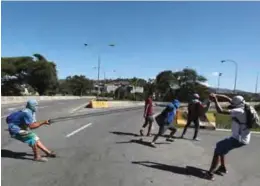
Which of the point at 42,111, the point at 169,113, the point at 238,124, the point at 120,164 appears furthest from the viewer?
the point at 42,111

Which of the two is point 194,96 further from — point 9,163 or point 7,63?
point 7,63

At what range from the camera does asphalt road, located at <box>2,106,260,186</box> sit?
8578 millimetres

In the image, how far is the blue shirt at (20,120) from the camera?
10.3 m

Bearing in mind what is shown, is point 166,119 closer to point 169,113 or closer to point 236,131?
point 169,113

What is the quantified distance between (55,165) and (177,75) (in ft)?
477

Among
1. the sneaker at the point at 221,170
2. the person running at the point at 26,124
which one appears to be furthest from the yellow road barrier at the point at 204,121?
the person running at the point at 26,124

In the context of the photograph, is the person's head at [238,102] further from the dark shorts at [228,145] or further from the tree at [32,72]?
the tree at [32,72]

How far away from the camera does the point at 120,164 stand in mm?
10367

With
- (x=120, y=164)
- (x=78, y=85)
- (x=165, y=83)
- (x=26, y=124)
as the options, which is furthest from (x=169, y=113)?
(x=78, y=85)

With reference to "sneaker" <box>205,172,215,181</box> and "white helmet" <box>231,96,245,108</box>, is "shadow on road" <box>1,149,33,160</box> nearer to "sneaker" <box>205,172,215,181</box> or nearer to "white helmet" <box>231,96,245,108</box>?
"sneaker" <box>205,172,215,181</box>

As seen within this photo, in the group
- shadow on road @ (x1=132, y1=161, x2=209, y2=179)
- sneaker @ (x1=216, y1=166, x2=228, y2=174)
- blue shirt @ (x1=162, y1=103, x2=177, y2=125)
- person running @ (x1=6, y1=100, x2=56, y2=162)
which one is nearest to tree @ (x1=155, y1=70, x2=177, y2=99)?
blue shirt @ (x1=162, y1=103, x2=177, y2=125)

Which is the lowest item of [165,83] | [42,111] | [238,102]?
[42,111]

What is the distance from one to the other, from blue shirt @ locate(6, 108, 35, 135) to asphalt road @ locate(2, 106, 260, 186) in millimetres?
680

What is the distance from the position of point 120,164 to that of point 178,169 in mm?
1270
